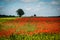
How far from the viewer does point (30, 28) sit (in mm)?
2596

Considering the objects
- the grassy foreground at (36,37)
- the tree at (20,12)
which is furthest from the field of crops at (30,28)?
the tree at (20,12)

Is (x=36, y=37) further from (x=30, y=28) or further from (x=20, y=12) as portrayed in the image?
(x=20, y=12)

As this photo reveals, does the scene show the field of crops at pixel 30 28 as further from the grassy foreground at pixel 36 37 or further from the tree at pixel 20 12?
the tree at pixel 20 12

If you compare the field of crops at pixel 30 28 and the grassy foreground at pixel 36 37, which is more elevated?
the field of crops at pixel 30 28

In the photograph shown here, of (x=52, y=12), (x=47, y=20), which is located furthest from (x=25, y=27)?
(x=52, y=12)

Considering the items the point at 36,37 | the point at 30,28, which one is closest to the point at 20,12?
the point at 30,28

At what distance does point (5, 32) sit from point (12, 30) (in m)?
0.14

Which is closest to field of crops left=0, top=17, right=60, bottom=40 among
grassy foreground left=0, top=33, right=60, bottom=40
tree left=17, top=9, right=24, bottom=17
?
grassy foreground left=0, top=33, right=60, bottom=40

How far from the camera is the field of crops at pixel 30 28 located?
2506 mm

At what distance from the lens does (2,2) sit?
2.59 meters

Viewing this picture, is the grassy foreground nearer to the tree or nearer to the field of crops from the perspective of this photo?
the field of crops

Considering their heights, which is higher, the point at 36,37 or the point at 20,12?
the point at 20,12

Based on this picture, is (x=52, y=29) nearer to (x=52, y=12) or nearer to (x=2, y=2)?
(x=52, y=12)

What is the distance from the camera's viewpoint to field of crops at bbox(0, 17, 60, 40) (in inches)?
98.7
